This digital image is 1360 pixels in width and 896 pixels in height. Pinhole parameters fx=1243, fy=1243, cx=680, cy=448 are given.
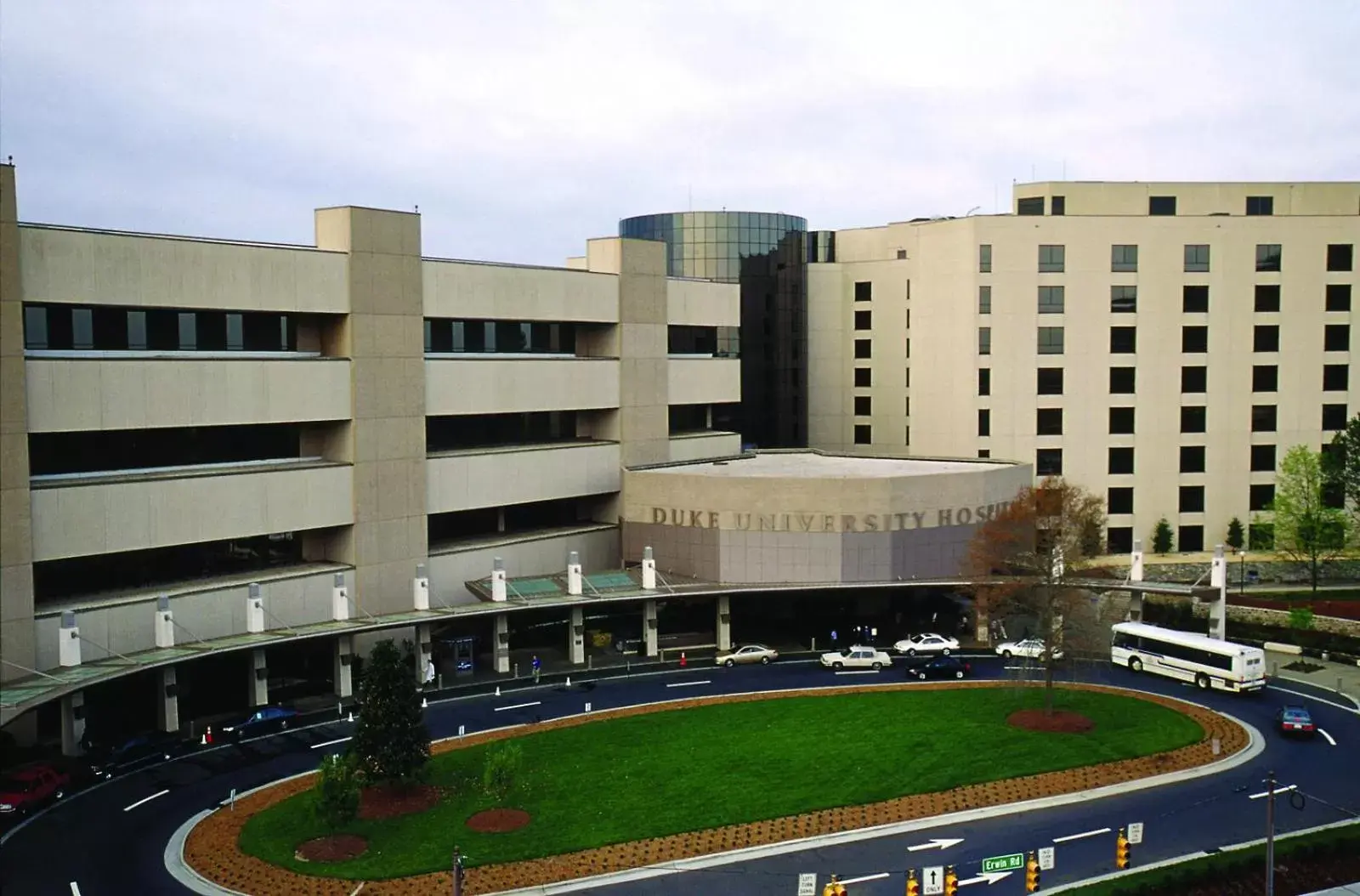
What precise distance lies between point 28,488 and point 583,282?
34359 millimetres

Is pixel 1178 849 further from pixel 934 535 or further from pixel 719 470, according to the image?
pixel 719 470

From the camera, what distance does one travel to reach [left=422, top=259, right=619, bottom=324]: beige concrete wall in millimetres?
67062

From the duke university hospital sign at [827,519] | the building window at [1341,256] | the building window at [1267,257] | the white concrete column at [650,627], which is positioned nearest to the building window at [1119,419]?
the building window at [1267,257]

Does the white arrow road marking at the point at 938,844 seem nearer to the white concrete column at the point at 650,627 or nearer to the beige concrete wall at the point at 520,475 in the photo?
the white concrete column at the point at 650,627

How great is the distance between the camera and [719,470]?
256 feet

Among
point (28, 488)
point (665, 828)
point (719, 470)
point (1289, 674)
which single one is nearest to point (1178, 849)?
point (665, 828)

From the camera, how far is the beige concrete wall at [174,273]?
50.7 meters

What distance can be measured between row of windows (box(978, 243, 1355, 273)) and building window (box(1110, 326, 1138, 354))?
14.0ft

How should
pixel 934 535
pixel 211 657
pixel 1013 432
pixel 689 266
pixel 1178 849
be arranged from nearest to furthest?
pixel 1178 849
pixel 211 657
pixel 934 535
pixel 1013 432
pixel 689 266

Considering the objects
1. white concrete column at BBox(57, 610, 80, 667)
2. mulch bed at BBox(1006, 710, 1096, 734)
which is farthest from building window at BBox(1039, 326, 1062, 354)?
white concrete column at BBox(57, 610, 80, 667)

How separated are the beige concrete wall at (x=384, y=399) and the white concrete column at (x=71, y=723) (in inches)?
619

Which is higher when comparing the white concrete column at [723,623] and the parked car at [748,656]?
the white concrete column at [723,623]

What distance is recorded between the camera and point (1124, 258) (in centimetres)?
9069

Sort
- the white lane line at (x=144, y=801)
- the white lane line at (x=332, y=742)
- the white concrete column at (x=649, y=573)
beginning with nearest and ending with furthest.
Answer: the white lane line at (x=144, y=801)
the white lane line at (x=332, y=742)
the white concrete column at (x=649, y=573)
